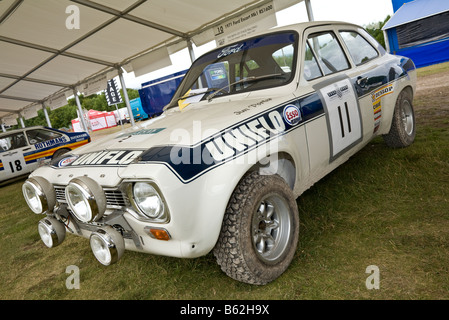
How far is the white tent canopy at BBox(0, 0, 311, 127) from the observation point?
5.96m

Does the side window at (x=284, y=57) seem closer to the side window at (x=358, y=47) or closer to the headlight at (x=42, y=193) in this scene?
the side window at (x=358, y=47)

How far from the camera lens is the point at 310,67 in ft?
8.63

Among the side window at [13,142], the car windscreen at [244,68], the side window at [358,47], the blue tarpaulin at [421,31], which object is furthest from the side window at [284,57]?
the blue tarpaulin at [421,31]

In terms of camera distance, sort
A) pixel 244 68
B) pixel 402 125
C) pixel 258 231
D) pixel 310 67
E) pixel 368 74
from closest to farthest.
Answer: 1. pixel 258 231
2. pixel 310 67
3. pixel 244 68
4. pixel 368 74
5. pixel 402 125

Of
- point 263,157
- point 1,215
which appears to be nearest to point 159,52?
point 1,215

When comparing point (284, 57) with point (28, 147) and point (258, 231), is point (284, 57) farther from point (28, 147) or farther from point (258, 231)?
point (28, 147)

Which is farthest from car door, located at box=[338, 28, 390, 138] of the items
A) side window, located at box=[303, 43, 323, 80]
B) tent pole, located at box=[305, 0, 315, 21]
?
tent pole, located at box=[305, 0, 315, 21]

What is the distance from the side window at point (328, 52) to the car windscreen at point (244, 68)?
278mm

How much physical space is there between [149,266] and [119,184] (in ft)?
3.57

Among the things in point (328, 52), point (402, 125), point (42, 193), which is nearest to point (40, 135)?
point (42, 193)

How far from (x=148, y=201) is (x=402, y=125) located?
335 cm

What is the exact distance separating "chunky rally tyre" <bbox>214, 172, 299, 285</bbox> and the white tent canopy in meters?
5.14

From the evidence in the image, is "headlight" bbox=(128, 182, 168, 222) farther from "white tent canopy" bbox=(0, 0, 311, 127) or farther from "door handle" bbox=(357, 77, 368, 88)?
"white tent canopy" bbox=(0, 0, 311, 127)

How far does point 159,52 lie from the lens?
830cm
